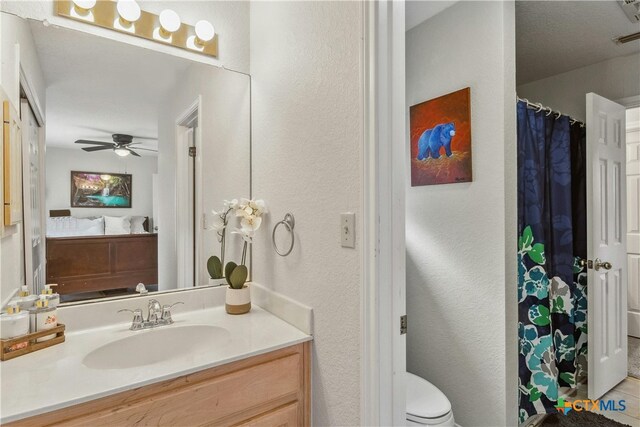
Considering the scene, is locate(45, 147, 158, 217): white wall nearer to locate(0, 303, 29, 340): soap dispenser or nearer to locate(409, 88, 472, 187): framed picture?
locate(0, 303, 29, 340): soap dispenser

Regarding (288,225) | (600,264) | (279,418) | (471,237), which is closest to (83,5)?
(288,225)

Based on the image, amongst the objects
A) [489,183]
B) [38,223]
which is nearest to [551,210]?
[489,183]

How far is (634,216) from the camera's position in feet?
11.1

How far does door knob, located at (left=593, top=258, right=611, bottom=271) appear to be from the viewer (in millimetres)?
2193

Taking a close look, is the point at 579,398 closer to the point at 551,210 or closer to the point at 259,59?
the point at 551,210

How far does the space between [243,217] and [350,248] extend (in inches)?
24.6

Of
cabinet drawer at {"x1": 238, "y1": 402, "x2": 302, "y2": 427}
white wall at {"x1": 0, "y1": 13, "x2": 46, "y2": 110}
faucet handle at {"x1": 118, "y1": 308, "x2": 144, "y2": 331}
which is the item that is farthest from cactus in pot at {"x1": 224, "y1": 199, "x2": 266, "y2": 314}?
white wall at {"x1": 0, "y1": 13, "x2": 46, "y2": 110}

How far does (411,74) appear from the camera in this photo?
210 cm

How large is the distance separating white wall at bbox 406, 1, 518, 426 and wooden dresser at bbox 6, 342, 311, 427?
1002mm

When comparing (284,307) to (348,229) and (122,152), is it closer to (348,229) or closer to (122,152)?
(348,229)

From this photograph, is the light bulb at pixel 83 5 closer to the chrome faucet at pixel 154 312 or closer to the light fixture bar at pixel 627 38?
the chrome faucet at pixel 154 312

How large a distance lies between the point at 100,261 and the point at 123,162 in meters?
0.42

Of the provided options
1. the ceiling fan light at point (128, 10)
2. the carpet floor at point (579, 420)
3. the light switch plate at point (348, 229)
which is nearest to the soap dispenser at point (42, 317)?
the light switch plate at point (348, 229)

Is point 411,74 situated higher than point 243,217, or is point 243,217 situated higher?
point 411,74
